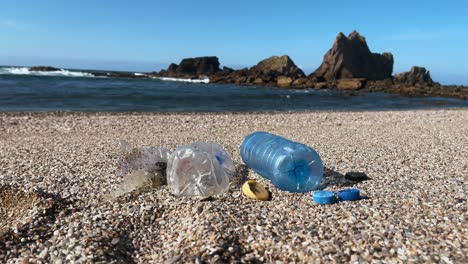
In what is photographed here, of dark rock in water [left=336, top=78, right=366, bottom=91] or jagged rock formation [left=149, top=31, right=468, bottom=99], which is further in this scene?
jagged rock formation [left=149, top=31, right=468, bottom=99]

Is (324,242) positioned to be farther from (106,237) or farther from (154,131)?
(154,131)

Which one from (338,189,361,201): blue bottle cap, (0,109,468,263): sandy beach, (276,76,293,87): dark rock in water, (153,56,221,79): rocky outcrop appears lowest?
(0,109,468,263): sandy beach

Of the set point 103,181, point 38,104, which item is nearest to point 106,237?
point 103,181

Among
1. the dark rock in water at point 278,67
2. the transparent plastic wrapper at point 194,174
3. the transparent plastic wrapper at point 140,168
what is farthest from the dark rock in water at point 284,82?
the transparent plastic wrapper at point 194,174

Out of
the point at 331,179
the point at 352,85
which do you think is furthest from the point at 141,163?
the point at 352,85

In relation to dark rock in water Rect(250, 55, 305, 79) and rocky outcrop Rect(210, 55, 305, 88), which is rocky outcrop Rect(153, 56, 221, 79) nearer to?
rocky outcrop Rect(210, 55, 305, 88)

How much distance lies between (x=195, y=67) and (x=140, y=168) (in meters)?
69.8

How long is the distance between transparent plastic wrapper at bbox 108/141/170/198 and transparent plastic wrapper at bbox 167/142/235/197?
0.42 metres

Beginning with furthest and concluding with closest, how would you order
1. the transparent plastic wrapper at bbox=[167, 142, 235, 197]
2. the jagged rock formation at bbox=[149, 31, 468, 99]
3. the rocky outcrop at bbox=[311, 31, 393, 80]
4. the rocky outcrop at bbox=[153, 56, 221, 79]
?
1. the rocky outcrop at bbox=[153, 56, 221, 79]
2. the rocky outcrop at bbox=[311, 31, 393, 80]
3. the jagged rock formation at bbox=[149, 31, 468, 99]
4. the transparent plastic wrapper at bbox=[167, 142, 235, 197]

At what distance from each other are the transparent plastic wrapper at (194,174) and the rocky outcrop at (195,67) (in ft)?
222

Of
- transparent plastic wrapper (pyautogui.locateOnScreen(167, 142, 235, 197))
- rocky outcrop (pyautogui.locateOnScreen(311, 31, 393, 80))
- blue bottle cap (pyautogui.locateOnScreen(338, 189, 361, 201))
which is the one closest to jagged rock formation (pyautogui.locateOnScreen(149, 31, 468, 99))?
rocky outcrop (pyautogui.locateOnScreen(311, 31, 393, 80))

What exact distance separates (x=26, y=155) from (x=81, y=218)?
181 inches

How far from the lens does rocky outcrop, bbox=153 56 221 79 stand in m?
73.5

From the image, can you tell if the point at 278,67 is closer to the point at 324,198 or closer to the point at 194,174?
the point at 194,174
